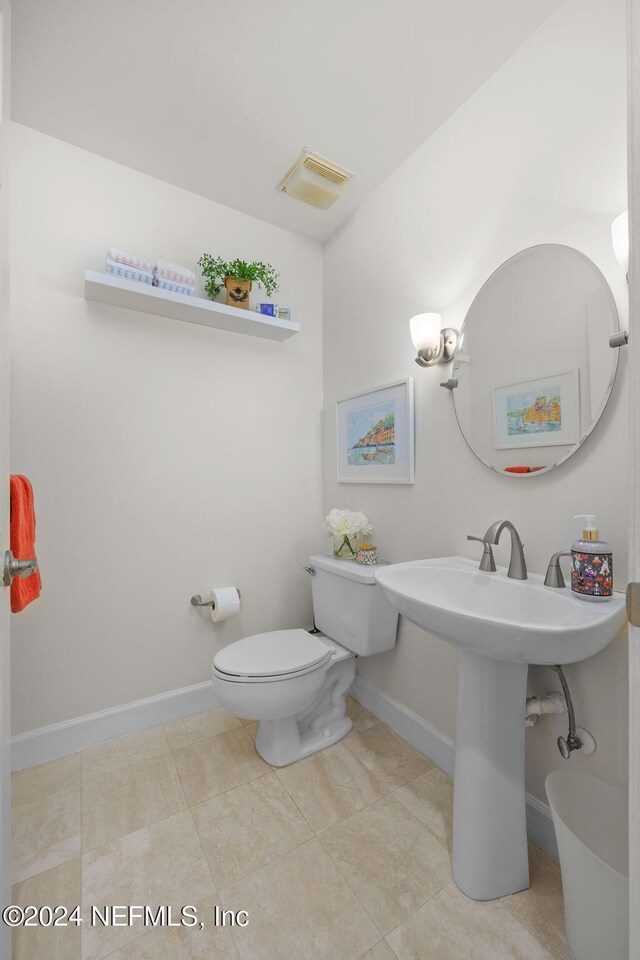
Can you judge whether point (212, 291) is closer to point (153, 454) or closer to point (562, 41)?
point (153, 454)

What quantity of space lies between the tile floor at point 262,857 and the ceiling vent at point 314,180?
2.41 metres

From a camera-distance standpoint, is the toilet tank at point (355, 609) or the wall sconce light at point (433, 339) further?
the toilet tank at point (355, 609)

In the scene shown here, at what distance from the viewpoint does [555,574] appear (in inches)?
42.6

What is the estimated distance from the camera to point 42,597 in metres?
1.59

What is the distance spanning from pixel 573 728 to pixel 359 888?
0.73m

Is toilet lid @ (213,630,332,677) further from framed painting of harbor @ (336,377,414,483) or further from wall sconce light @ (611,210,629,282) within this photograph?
wall sconce light @ (611,210,629,282)

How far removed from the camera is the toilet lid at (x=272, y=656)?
1441 mm

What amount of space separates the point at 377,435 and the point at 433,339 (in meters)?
0.50

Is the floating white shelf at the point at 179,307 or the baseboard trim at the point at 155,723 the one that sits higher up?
the floating white shelf at the point at 179,307

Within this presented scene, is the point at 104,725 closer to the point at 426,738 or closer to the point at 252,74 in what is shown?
the point at 426,738

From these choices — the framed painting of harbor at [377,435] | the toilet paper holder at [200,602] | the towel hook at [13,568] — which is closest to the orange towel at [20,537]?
the towel hook at [13,568]

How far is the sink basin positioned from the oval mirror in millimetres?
359

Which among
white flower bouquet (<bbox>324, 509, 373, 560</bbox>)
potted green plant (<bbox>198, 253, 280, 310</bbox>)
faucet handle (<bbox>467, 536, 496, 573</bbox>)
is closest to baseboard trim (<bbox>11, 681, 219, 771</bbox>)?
white flower bouquet (<bbox>324, 509, 373, 560</bbox>)

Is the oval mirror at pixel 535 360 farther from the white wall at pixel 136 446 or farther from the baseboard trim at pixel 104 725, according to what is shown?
the baseboard trim at pixel 104 725
